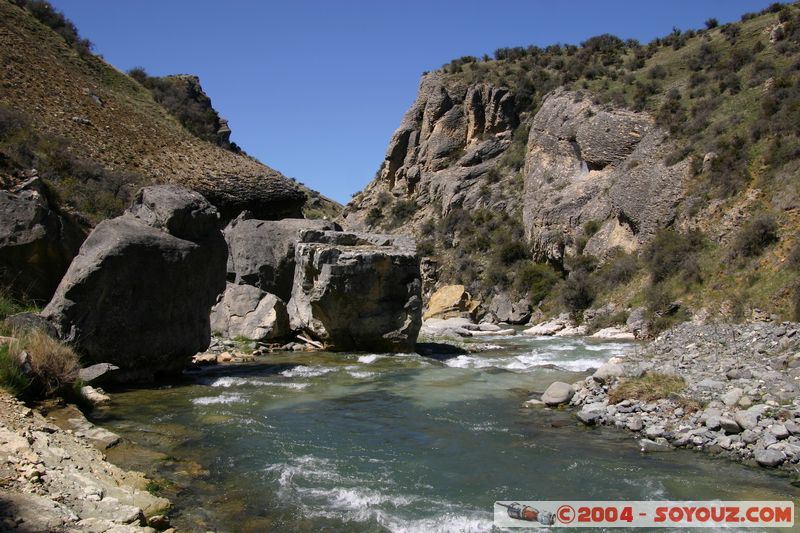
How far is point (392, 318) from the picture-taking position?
17562 mm

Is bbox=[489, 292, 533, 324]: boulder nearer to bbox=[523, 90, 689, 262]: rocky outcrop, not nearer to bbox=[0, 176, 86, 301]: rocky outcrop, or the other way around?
bbox=[523, 90, 689, 262]: rocky outcrop

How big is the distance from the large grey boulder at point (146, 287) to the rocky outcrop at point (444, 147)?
33.1 metres

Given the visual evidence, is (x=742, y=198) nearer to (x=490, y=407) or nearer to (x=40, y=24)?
(x=490, y=407)

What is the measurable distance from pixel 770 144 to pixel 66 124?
30358 mm

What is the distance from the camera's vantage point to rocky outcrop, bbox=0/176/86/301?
37.1 feet

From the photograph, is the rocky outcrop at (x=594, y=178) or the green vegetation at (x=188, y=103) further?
the green vegetation at (x=188, y=103)

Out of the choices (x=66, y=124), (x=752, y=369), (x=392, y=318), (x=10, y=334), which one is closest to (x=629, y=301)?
(x=392, y=318)

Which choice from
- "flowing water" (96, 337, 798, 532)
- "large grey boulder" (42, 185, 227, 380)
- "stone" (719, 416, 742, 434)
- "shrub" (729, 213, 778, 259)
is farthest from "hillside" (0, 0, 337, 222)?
"shrub" (729, 213, 778, 259)

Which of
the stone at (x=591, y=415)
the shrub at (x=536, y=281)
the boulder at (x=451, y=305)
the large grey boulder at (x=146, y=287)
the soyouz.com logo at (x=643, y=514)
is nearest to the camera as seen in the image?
the soyouz.com logo at (x=643, y=514)

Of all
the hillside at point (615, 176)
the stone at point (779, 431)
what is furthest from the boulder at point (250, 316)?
the stone at point (779, 431)

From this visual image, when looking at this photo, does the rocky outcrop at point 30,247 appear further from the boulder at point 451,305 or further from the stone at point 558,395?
the boulder at point 451,305

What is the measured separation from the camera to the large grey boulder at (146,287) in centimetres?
1045

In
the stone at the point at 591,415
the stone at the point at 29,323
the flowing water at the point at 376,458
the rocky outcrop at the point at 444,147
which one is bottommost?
the flowing water at the point at 376,458

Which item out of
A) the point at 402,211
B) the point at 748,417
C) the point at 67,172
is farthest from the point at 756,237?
the point at 402,211
